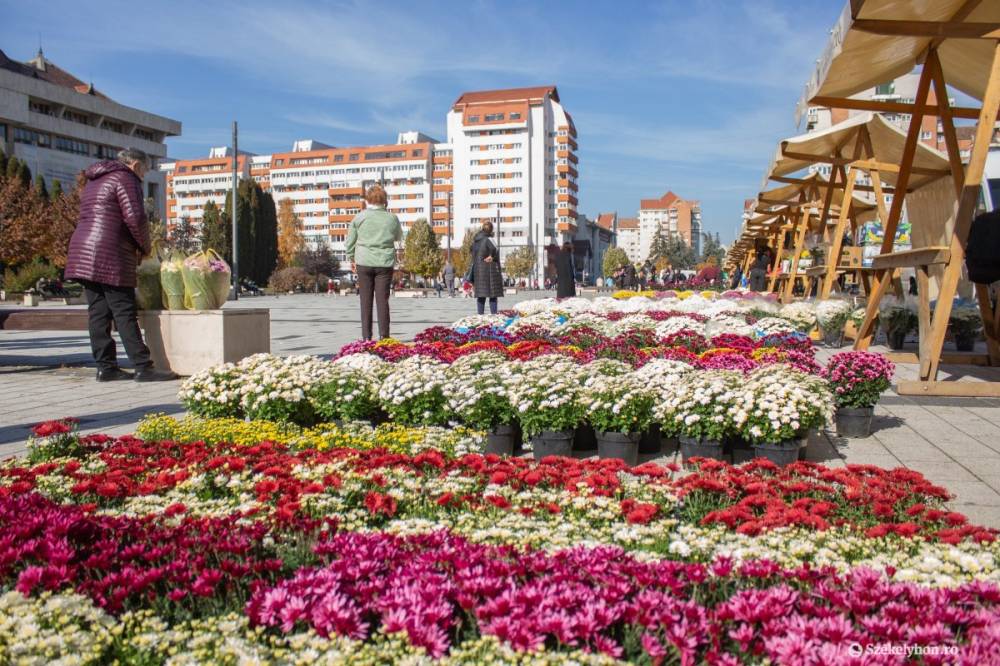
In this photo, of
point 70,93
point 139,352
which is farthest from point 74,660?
point 70,93

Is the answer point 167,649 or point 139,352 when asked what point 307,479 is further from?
point 139,352

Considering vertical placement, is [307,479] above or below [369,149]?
below

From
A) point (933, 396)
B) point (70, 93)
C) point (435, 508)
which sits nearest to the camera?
point (435, 508)

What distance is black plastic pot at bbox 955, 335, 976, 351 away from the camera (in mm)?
12156

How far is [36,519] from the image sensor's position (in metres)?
3.20

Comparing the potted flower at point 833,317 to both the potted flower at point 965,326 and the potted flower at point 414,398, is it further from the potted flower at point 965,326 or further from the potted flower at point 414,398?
the potted flower at point 414,398

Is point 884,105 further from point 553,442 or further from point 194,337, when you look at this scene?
point 194,337

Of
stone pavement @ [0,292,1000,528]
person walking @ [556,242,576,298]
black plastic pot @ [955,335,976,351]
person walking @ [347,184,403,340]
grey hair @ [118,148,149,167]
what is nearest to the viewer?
stone pavement @ [0,292,1000,528]

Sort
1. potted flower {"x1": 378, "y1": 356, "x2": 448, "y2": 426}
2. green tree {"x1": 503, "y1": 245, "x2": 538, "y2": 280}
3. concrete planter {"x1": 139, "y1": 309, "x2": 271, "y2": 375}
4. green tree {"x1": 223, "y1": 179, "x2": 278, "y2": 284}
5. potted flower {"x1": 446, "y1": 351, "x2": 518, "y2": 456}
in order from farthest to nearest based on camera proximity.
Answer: green tree {"x1": 503, "y1": 245, "x2": 538, "y2": 280}
green tree {"x1": 223, "y1": 179, "x2": 278, "y2": 284}
concrete planter {"x1": 139, "y1": 309, "x2": 271, "y2": 375}
potted flower {"x1": 378, "y1": 356, "x2": 448, "y2": 426}
potted flower {"x1": 446, "y1": 351, "x2": 518, "y2": 456}

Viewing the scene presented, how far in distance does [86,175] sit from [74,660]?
320 inches

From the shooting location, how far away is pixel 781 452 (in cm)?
520

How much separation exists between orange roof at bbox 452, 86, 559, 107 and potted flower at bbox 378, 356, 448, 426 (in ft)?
458

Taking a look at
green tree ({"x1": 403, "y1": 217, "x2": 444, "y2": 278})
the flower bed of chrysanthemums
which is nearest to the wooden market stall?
the flower bed of chrysanthemums

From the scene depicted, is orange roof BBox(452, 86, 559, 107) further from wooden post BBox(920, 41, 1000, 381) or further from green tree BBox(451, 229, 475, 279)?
wooden post BBox(920, 41, 1000, 381)
